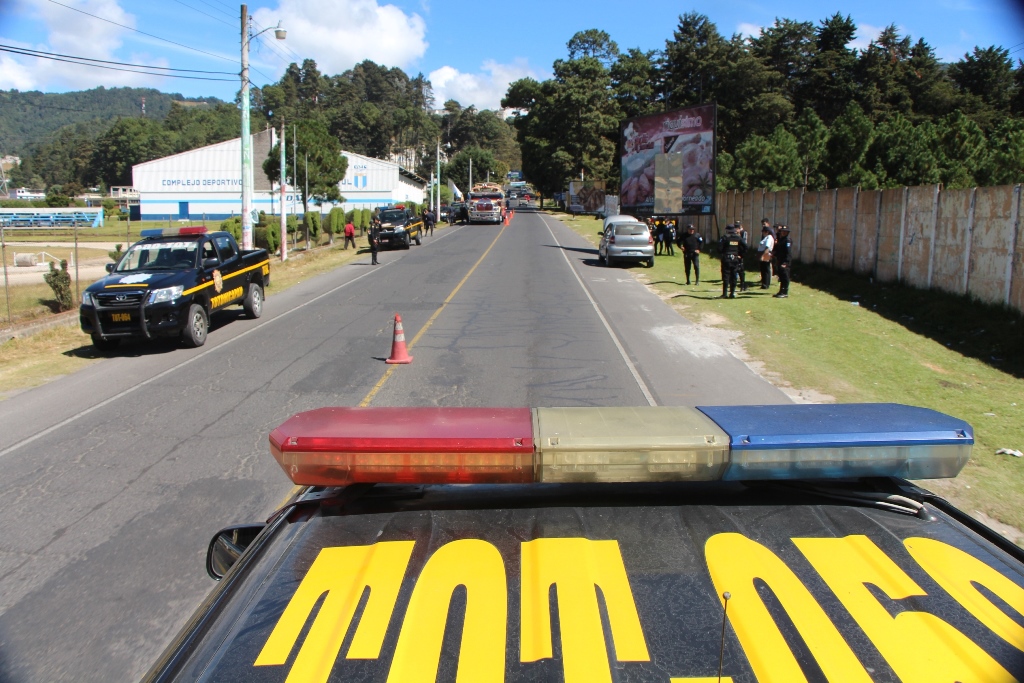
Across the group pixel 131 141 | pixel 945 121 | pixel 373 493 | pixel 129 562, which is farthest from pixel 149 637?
pixel 131 141

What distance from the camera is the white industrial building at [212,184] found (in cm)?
7906

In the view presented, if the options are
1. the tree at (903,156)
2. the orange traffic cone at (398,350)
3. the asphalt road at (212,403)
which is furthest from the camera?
the tree at (903,156)

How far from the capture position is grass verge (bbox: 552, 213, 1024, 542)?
26.0 feet

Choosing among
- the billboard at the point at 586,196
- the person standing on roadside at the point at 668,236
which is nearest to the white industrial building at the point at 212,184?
the billboard at the point at 586,196

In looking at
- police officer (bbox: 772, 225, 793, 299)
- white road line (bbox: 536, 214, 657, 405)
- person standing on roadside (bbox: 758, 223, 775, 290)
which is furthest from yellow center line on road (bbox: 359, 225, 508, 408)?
police officer (bbox: 772, 225, 793, 299)

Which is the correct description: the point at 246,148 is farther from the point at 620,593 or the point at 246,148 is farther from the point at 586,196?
the point at 586,196

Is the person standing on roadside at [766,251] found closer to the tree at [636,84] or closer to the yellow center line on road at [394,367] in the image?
the yellow center line on road at [394,367]

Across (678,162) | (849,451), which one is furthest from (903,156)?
(849,451)

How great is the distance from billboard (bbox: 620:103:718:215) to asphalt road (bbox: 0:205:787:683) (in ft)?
47.9

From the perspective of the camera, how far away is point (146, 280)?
13.9 meters

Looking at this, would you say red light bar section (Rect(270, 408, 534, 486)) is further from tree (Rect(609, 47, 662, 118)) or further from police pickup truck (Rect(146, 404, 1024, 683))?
tree (Rect(609, 47, 662, 118))

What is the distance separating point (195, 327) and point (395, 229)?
23.7 m

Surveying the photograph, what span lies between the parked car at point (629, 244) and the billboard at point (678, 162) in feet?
20.1

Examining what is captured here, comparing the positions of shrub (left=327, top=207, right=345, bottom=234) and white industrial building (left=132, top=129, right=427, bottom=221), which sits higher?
white industrial building (left=132, top=129, right=427, bottom=221)
